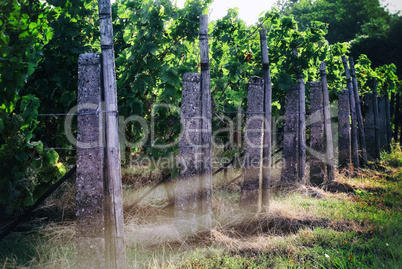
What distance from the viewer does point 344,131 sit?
753cm

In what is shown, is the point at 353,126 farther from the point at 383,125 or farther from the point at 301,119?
the point at 383,125

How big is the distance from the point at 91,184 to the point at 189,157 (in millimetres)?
1237

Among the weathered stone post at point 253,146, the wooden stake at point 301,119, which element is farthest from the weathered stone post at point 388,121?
the weathered stone post at point 253,146

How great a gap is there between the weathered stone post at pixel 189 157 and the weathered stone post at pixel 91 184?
3.69 ft

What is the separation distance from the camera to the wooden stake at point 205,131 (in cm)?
393

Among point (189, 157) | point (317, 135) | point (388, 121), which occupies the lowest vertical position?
point (189, 157)

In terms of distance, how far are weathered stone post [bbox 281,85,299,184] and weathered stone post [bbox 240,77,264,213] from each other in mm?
1527

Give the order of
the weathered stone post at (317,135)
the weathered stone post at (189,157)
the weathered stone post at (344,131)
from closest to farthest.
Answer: the weathered stone post at (189,157)
the weathered stone post at (317,135)
the weathered stone post at (344,131)

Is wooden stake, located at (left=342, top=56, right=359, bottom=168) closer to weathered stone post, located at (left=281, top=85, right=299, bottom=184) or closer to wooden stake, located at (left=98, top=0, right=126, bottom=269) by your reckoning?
weathered stone post, located at (left=281, top=85, right=299, bottom=184)

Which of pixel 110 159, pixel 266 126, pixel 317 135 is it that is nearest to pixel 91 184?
pixel 110 159

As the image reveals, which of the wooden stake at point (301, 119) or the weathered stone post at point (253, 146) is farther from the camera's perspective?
the wooden stake at point (301, 119)

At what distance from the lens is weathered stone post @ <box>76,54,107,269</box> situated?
293 centimetres

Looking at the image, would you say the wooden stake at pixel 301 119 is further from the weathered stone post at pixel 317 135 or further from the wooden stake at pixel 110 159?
the wooden stake at pixel 110 159

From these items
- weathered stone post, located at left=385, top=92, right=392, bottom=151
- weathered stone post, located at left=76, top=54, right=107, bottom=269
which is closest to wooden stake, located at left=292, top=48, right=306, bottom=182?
weathered stone post, located at left=76, top=54, right=107, bottom=269
